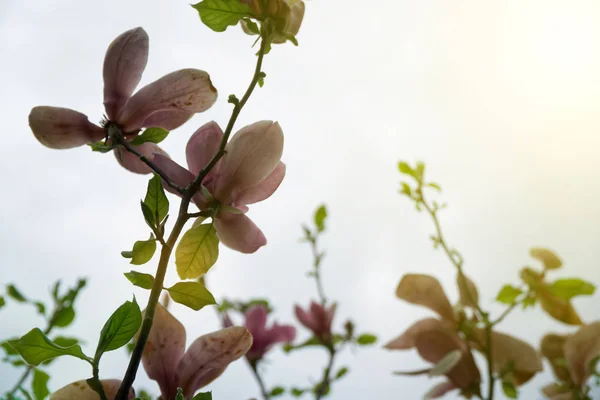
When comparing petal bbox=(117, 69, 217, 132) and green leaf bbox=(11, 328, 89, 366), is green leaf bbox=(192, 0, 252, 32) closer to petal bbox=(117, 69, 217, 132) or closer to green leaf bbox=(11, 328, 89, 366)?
petal bbox=(117, 69, 217, 132)

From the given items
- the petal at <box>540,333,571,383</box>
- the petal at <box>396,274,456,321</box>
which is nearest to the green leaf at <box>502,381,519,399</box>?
the petal at <box>396,274,456,321</box>

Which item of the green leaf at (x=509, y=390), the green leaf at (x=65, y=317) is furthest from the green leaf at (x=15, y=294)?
the green leaf at (x=509, y=390)

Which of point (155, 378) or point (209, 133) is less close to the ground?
point (209, 133)

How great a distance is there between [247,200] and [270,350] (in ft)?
3.01

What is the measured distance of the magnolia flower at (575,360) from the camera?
91cm

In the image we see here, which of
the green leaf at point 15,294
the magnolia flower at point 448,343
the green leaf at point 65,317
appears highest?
the green leaf at point 15,294

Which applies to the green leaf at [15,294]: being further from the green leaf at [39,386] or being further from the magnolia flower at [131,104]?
the magnolia flower at [131,104]

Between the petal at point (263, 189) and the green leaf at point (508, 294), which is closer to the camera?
the petal at point (263, 189)

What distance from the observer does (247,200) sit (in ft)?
1.55

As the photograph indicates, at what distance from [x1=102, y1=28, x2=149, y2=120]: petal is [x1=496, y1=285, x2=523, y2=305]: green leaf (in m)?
0.71

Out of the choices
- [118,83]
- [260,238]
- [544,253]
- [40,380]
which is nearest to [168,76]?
[118,83]

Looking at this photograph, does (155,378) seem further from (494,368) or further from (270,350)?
(270,350)

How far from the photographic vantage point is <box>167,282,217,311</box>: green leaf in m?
0.43

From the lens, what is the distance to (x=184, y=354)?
0.45m
